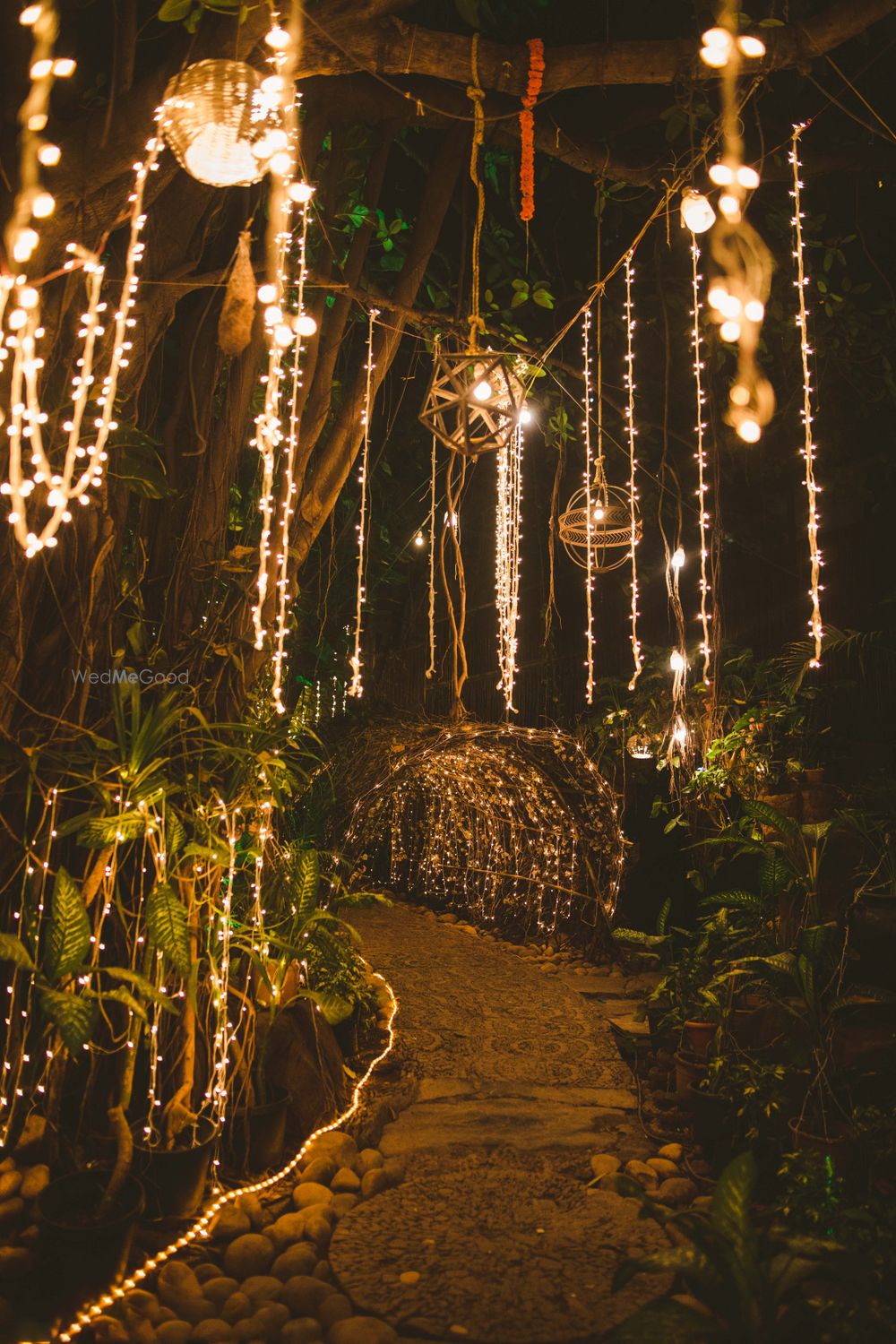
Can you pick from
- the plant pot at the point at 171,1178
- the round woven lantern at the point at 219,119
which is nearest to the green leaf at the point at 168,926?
the plant pot at the point at 171,1178

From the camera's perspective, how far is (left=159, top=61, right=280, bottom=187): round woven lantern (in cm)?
218

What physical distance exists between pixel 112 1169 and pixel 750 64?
3.74m

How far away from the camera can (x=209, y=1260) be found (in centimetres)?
234

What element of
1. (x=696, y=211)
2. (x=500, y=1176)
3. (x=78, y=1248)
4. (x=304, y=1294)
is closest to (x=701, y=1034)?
(x=500, y=1176)

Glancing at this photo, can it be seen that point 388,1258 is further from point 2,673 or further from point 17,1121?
point 2,673

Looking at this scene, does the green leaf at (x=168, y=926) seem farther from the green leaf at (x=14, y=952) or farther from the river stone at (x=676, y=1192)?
the river stone at (x=676, y=1192)

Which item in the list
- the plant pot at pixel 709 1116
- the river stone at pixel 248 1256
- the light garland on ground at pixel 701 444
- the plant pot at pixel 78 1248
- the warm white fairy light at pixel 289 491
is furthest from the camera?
the light garland on ground at pixel 701 444

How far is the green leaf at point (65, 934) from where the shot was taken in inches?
94.7

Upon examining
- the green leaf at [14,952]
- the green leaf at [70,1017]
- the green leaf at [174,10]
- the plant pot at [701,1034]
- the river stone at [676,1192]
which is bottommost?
the river stone at [676,1192]

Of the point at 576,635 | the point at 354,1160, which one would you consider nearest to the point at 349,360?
the point at 576,635

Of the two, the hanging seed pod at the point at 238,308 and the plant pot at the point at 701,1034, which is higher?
the hanging seed pod at the point at 238,308

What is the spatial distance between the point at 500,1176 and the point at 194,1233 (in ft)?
3.14

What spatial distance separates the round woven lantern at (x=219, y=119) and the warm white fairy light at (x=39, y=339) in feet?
0.72

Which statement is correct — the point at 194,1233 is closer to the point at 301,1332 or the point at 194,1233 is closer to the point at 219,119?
the point at 301,1332
